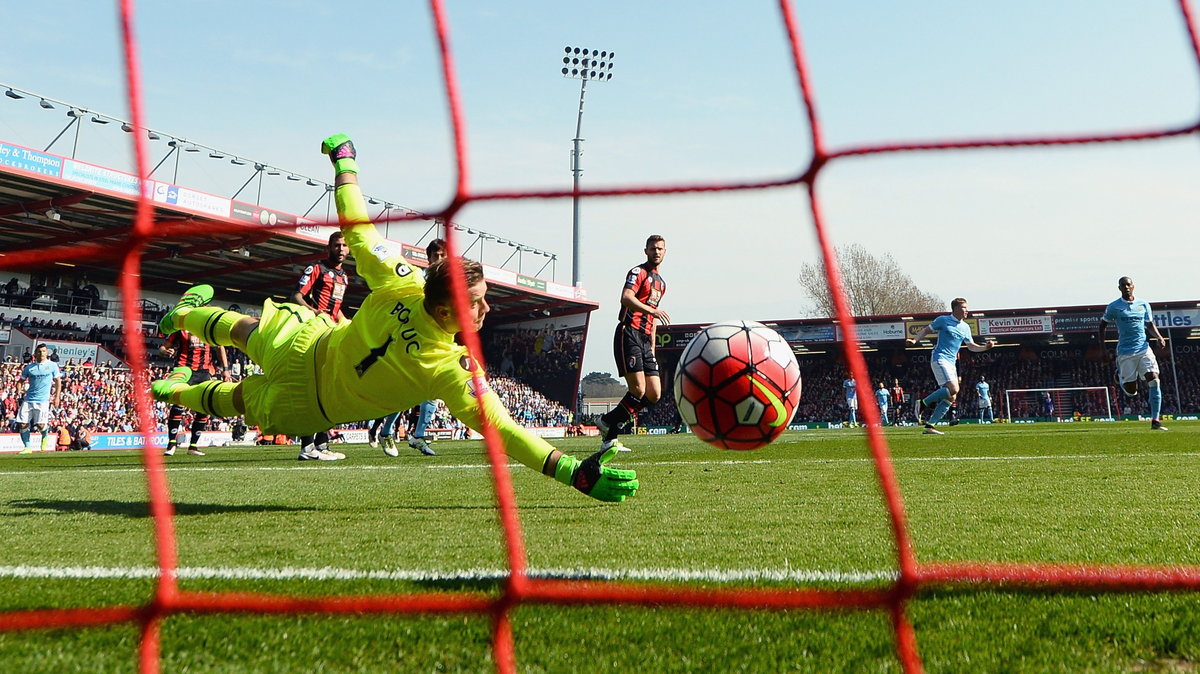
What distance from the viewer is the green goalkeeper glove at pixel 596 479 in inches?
124

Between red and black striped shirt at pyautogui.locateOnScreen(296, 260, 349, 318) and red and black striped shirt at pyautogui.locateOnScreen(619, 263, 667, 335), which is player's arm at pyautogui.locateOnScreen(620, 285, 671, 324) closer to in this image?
red and black striped shirt at pyautogui.locateOnScreen(619, 263, 667, 335)

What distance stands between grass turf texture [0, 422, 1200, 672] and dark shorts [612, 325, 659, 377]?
1843 millimetres

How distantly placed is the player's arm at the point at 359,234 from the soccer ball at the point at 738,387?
126 centimetres

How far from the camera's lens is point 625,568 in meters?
2.14

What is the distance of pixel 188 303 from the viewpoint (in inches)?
182

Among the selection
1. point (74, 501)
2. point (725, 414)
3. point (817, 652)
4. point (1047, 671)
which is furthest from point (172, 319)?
point (1047, 671)

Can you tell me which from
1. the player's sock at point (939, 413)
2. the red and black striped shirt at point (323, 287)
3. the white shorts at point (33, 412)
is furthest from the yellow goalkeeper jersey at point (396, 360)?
the white shorts at point (33, 412)

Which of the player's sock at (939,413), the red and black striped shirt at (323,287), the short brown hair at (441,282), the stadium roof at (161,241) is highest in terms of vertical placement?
the stadium roof at (161,241)

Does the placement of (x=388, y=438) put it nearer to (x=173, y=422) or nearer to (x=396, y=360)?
(x=173, y=422)

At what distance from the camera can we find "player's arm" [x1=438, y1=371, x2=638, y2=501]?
125 inches

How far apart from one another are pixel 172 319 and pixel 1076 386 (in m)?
30.2

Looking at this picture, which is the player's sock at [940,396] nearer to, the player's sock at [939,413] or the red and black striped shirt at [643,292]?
the player's sock at [939,413]

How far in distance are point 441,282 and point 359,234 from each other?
28.0 inches

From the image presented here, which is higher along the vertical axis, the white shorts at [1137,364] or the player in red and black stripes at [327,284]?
the player in red and black stripes at [327,284]
